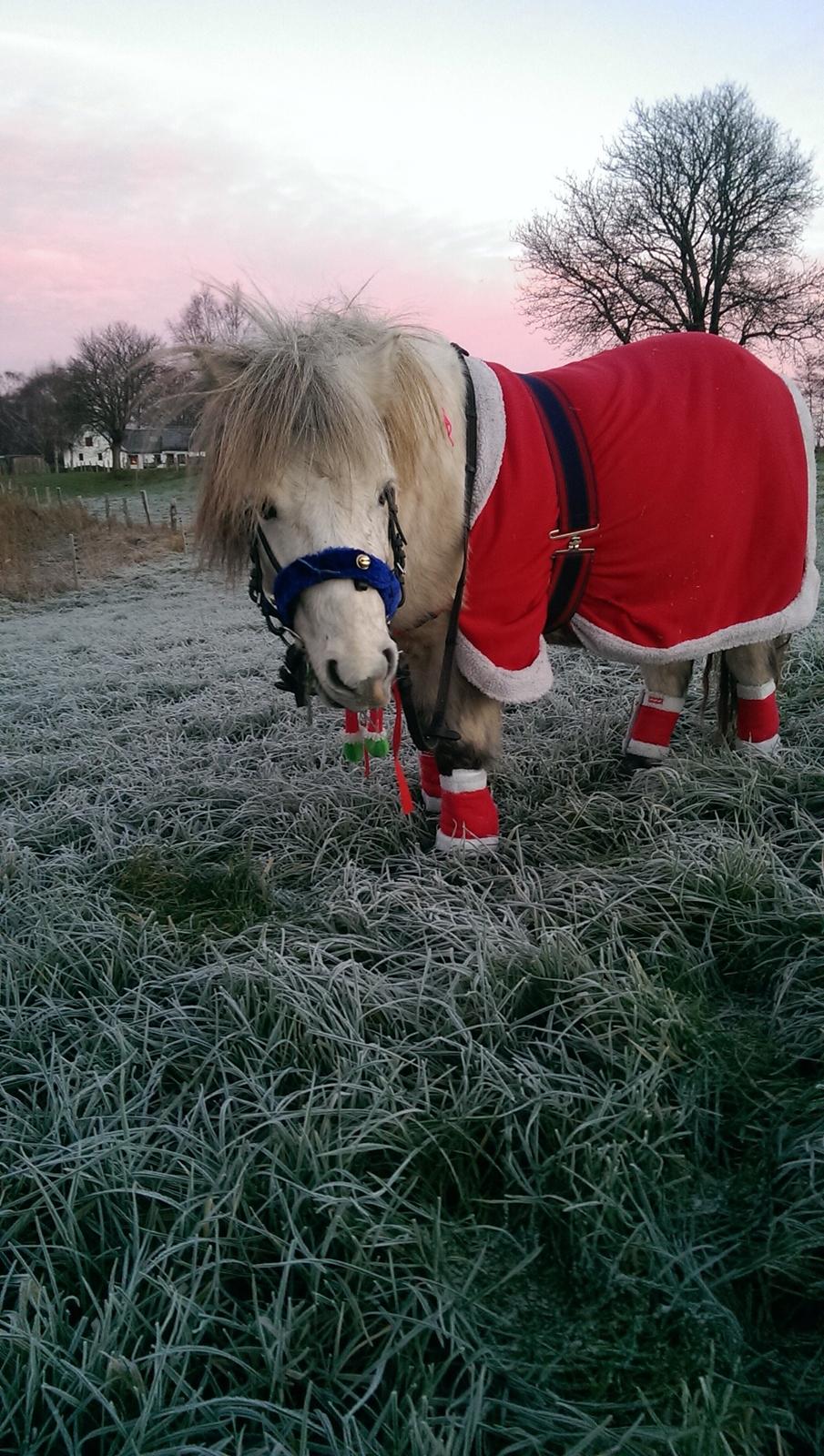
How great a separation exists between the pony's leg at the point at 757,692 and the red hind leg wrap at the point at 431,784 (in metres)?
1.14

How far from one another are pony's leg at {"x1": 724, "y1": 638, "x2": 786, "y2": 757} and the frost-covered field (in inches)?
9.8

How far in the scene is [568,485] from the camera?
94.3 inches

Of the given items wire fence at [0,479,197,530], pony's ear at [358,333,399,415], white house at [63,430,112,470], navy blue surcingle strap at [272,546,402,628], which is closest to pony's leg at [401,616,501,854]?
navy blue surcingle strap at [272,546,402,628]

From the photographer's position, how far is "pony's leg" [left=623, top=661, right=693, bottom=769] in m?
3.07

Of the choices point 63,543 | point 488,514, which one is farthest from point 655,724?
point 63,543

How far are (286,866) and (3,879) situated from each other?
838 millimetres

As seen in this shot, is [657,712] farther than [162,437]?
Yes

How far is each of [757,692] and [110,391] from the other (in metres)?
16.8

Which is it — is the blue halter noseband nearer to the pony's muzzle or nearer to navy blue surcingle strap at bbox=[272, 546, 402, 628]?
navy blue surcingle strap at bbox=[272, 546, 402, 628]

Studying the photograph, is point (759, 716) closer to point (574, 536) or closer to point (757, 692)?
point (757, 692)

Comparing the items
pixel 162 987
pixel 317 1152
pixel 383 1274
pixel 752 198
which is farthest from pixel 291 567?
pixel 752 198

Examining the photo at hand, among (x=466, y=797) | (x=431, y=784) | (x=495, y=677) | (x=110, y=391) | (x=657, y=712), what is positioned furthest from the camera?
(x=110, y=391)

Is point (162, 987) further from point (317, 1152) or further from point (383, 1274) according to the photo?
point (383, 1274)

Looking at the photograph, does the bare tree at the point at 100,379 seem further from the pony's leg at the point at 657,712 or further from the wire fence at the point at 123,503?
the pony's leg at the point at 657,712
